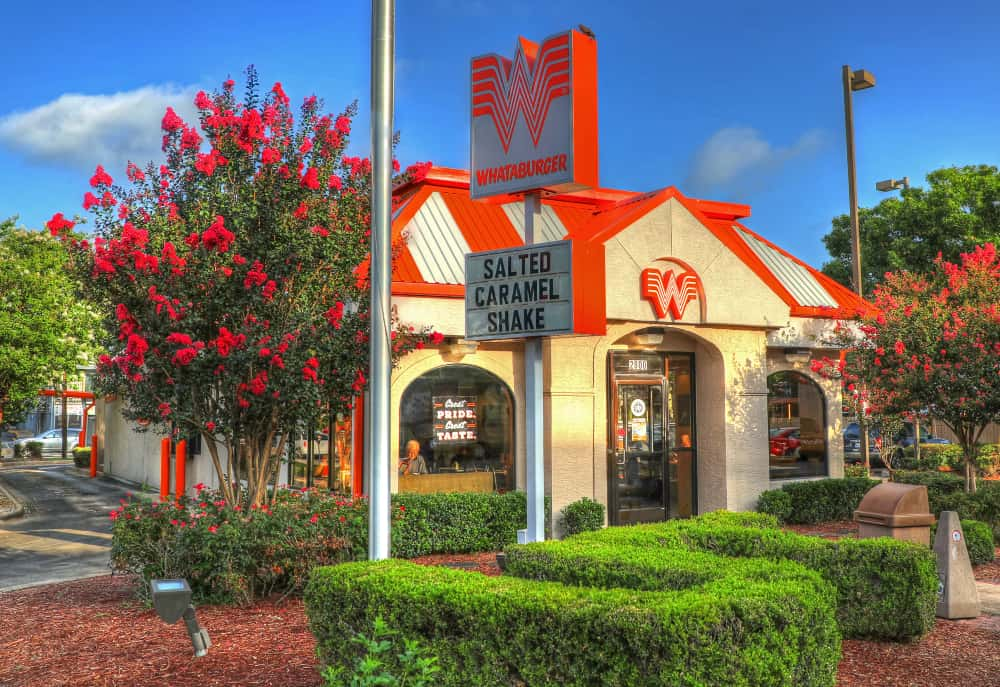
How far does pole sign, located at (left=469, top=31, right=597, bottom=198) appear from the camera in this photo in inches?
300

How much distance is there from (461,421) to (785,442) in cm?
665

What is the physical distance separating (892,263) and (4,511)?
28942 millimetres

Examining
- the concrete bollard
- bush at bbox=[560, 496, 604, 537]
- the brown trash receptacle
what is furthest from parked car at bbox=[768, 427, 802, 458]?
the concrete bollard

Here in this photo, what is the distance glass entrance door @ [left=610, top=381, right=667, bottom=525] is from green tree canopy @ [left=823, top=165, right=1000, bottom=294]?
19.3m

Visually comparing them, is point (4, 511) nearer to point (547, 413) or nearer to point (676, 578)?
point (547, 413)

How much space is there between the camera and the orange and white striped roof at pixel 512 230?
12961mm

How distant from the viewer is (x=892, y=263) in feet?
108

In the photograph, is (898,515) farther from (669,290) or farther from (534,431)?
(669,290)

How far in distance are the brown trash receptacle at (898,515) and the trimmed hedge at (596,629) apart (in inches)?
142

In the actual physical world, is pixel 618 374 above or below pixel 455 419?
above

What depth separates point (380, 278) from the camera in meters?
6.85

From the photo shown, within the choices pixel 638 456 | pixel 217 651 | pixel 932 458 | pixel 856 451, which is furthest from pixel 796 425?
pixel 856 451

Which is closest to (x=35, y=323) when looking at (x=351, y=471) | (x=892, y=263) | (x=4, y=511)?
(x=4, y=511)

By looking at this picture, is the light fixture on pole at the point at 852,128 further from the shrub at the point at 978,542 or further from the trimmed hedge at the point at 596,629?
the trimmed hedge at the point at 596,629
